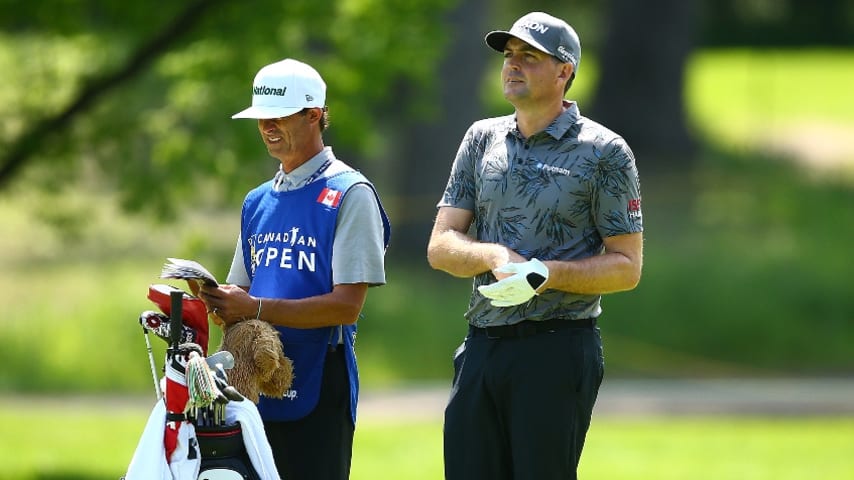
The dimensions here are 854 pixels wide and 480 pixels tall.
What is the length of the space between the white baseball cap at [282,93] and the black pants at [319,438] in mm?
822

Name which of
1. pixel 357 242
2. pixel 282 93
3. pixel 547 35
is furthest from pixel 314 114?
pixel 547 35

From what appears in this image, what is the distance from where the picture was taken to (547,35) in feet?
16.6

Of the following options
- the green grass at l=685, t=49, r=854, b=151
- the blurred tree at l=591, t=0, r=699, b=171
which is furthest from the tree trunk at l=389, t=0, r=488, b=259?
the green grass at l=685, t=49, r=854, b=151

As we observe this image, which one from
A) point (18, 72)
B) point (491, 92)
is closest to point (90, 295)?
point (18, 72)

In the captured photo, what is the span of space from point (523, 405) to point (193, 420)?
1037mm

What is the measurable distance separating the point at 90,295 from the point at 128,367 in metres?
2.08

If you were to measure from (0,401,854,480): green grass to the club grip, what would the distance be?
682 centimetres

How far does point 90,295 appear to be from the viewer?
1912 centimetres

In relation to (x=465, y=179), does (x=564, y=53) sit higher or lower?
higher

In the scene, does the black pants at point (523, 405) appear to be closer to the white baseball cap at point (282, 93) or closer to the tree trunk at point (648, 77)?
the white baseball cap at point (282, 93)

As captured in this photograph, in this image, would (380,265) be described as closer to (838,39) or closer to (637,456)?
(637,456)

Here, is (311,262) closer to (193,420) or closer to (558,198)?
(193,420)

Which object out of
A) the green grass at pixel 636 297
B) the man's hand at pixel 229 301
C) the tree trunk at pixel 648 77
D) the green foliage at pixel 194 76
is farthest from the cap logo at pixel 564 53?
the tree trunk at pixel 648 77

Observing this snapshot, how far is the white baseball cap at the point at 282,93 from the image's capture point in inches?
203
